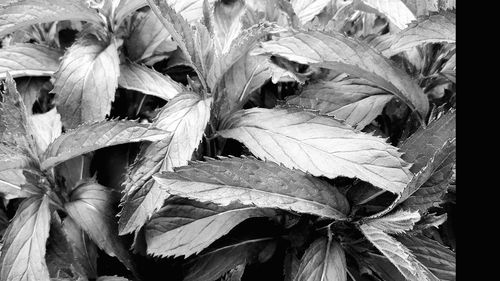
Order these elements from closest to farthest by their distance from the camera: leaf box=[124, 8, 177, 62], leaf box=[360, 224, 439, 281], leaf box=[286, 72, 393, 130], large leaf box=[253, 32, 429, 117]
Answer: leaf box=[360, 224, 439, 281], large leaf box=[253, 32, 429, 117], leaf box=[286, 72, 393, 130], leaf box=[124, 8, 177, 62]

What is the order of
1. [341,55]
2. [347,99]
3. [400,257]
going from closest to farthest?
[400,257] < [341,55] < [347,99]

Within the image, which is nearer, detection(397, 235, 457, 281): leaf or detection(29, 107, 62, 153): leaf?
detection(397, 235, 457, 281): leaf

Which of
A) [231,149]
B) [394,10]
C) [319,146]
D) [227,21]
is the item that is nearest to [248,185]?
[319,146]

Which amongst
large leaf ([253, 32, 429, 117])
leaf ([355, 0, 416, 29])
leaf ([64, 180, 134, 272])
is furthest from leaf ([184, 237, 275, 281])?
leaf ([355, 0, 416, 29])

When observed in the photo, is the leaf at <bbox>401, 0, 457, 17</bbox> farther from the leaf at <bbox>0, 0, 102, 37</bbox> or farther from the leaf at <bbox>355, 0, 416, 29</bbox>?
the leaf at <bbox>0, 0, 102, 37</bbox>

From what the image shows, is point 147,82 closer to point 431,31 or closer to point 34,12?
point 34,12

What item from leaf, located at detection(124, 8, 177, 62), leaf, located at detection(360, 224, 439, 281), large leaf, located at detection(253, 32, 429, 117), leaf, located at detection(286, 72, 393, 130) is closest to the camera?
leaf, located at detection(360, 224, 439, 281)
